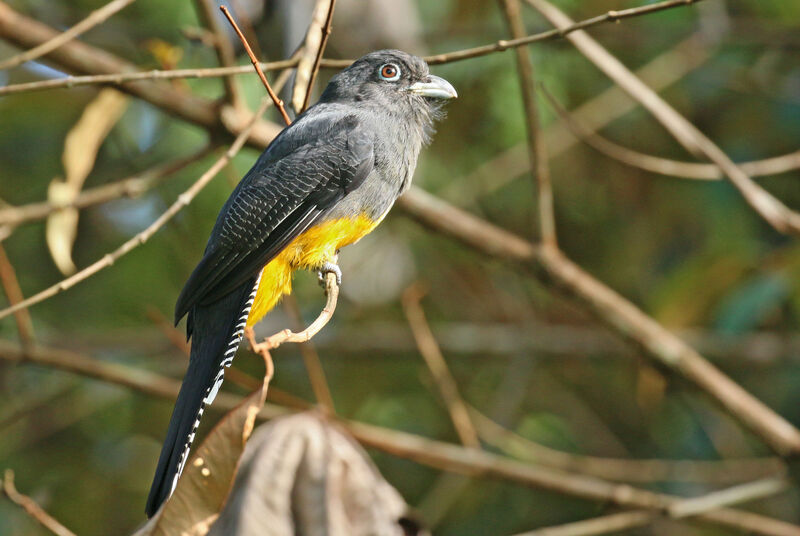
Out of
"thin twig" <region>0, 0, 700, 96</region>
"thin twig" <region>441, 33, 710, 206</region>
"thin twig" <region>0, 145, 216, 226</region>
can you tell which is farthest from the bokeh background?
"thin twig" <region>0, 0, 700, 96</region>

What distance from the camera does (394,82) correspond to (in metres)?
3.31

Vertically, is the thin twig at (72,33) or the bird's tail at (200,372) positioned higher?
the thin twig at (72,33)

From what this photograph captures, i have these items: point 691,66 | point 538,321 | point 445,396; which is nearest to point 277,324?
point 538,321

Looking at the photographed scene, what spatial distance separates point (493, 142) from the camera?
5.70 metres

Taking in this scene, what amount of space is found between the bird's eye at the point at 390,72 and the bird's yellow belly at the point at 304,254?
1.87 ft

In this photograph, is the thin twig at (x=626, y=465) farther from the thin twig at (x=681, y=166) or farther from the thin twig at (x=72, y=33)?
the thin twig at (x=72, y=33)

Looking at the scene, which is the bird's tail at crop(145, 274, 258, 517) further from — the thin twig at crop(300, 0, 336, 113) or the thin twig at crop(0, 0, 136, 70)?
the thin twig at crop(0, 0, 136, 70)

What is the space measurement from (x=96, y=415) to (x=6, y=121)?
65.8 inches

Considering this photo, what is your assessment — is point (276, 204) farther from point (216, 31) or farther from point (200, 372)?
point (216, 31)

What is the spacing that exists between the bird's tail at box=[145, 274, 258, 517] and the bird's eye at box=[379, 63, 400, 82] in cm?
91

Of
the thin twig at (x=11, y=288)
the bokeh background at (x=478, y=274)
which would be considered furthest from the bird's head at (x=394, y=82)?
the bokeh background at (x=478, y=274)

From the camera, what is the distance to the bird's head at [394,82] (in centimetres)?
327

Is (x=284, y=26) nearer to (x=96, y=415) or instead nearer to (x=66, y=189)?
(x=66, y=189)

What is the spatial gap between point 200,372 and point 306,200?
0.63m
